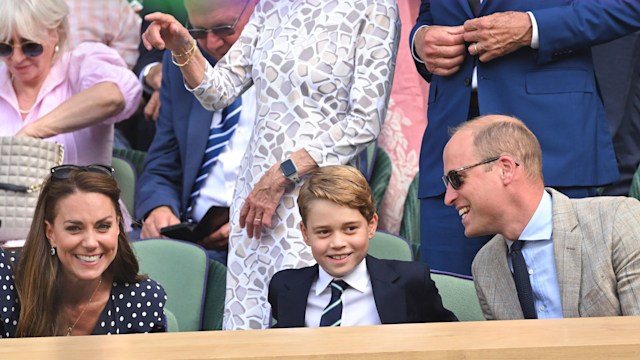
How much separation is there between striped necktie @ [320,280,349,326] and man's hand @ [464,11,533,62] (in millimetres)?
789

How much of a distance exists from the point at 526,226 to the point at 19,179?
1933 mm

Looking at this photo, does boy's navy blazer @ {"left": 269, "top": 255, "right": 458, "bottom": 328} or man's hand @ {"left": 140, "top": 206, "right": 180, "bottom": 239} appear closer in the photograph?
boy's navy blazer @ {"left": 269, "top": 255, "right": 458, "bottom": 328}

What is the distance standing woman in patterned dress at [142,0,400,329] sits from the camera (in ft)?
10.6

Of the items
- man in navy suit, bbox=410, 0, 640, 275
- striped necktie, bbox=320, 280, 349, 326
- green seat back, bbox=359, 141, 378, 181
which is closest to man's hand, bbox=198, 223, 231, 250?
green seat back, bbox=359, 141, 378, 181

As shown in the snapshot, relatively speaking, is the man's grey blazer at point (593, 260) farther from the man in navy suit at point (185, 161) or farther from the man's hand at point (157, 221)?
the man's hand at point (157, 221)

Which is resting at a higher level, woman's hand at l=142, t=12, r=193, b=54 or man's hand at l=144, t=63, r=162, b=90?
woman's hand at l=142, t=12, r=193, b=54

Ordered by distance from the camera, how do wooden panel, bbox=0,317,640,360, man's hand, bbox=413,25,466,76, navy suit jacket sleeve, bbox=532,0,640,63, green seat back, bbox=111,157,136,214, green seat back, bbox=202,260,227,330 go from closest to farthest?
wooden panel, bbox=0,317,640,360, navy suit jacket sleeve, bbox=532,0,640,63, man's hand, bbox=413,25,466,76, green seat back, bbox=202,260,227,330, green seat back, bbox=111,157,136,214

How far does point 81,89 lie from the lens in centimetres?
439

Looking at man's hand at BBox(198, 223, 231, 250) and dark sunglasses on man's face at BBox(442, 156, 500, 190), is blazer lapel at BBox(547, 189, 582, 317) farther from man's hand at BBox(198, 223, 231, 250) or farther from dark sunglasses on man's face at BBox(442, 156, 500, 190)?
man's hand at BBox(198, 223, 231, 250)

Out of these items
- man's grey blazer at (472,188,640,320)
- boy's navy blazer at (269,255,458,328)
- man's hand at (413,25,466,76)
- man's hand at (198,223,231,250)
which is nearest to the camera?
man's grey blazer at (472,188,640,320)

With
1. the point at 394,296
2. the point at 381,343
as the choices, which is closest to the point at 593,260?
the point at 394,296

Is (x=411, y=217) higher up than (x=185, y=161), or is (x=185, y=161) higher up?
(x=185, y=161)

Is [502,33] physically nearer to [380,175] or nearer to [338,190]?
[338,190]

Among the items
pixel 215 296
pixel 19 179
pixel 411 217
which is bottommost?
pixel 215 296
